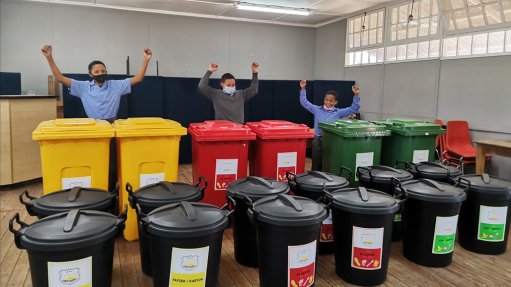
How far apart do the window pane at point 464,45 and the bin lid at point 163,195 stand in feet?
15.7

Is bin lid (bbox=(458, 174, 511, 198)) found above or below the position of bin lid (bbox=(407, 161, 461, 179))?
below

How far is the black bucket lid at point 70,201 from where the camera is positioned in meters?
2.03

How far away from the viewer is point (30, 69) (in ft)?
22.4

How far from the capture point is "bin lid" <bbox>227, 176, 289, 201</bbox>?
2348mm

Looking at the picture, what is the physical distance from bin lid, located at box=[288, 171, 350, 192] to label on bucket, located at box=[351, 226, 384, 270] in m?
0.38

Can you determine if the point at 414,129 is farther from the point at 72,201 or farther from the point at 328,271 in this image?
the point at 72,201

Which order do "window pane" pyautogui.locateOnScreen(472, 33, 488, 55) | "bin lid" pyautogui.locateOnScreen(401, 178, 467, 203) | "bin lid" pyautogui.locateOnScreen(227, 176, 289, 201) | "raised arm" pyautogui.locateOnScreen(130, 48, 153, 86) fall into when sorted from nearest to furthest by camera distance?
1. "bin lid" pyautogui.locateOnScreen(227, 176, 289, 201)
2. "bin lid" pyautogui.locateOnScreen(401, 178, 467, 203)
3. "raised arm" pyautogui.locateOnScreen(130, 48, 153, 86)
4. "window pane" pyautogui.locateOnScreen(472, 33, 488, 55)

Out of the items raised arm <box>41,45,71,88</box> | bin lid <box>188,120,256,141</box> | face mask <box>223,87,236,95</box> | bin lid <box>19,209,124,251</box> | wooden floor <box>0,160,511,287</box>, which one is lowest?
wooden floor <box>0,160,511,287</box>

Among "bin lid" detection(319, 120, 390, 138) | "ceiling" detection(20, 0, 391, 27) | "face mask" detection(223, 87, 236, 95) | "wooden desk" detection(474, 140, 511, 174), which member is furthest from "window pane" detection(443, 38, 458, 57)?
"face mask" detection(223, 87, 236, 95)

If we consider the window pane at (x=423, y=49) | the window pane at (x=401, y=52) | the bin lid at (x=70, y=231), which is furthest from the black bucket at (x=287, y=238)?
the window pane at (x=401, y=52)

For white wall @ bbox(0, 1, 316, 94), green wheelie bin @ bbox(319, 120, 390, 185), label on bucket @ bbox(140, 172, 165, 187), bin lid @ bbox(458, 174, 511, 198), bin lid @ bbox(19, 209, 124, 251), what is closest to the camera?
bin lid @ bbox(19, 209, 124, 251)

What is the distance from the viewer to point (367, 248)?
231 centimetres

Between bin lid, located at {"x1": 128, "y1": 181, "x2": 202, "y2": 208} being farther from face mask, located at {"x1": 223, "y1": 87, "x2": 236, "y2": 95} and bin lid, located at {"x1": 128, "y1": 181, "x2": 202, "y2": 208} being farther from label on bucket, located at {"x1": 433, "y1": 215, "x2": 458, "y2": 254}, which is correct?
face mask, located at {"x1": 223, "y1": 87, "x2": 236, "y2": 95}

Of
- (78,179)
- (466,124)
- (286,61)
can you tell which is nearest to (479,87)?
(466,124)
